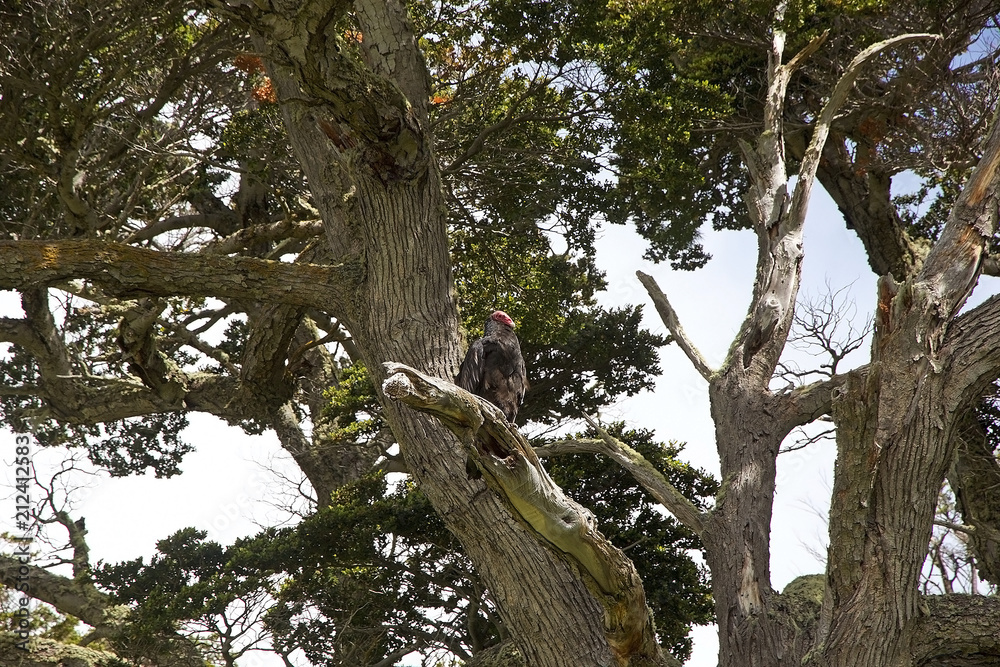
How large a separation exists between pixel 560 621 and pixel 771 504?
1942 mm

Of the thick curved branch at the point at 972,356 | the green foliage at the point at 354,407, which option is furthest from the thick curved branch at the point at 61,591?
the thick curved branch at the point at 972,356

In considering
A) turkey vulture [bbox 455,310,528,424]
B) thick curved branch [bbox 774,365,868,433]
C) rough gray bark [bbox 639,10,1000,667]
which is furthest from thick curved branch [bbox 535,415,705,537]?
thick curved branch [bbox 774,365,868,433]

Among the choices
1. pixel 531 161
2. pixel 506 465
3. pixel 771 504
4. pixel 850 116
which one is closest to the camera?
pixel 506 465

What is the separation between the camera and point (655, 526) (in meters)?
7.16

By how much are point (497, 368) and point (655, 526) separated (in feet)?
11.7

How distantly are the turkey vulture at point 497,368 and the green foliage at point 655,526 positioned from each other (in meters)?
2.72

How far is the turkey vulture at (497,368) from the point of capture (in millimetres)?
4043

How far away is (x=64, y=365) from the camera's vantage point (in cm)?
759

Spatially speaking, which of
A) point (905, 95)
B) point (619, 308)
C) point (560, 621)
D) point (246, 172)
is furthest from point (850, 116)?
point (560, 621)

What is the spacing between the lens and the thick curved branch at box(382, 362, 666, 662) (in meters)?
2.65

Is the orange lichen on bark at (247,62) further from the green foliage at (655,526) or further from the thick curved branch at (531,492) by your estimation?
the thick curved branch at (531,492)

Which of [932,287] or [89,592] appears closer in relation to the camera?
[932,287]

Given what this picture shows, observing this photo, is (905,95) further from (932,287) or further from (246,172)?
(246,172)

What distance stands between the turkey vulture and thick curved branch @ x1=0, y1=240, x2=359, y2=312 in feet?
2.55
